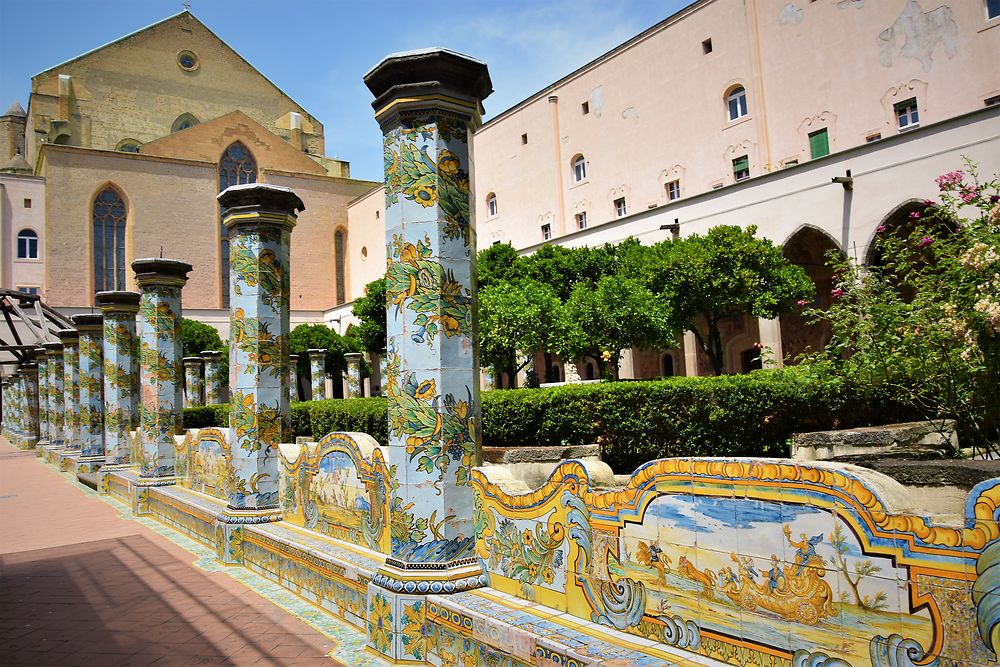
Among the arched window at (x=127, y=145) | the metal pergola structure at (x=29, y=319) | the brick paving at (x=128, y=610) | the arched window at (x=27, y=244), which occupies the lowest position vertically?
the brick paving at (x=128, y=610)

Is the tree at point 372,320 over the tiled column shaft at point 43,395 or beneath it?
over

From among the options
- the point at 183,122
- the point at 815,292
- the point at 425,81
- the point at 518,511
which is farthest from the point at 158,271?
the point at 183,122

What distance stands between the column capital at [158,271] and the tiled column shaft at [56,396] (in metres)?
12.5

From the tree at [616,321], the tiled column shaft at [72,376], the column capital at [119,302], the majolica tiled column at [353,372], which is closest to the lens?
the column capital at [119,302]

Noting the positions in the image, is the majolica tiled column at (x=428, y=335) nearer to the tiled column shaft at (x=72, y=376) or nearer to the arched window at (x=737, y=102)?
the tiled column shaft at (x=72, y=376)

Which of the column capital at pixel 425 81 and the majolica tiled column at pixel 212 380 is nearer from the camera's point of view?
the column capital at pixel 425 81

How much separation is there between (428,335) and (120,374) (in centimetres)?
1186

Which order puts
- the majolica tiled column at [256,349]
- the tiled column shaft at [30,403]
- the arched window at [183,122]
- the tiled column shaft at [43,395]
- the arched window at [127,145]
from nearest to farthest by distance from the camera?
the majolica tiled column at [256,349] < the tiled column shaft at [43,395] < the tiled column shaft at [30,403] < the arched window at [127,145] < the arched window at [183,122]

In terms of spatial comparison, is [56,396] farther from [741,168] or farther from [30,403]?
[741,168]

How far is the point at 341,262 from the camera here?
49.5 m

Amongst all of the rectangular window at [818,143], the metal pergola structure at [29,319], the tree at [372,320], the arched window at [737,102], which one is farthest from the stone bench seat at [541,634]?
the tree at [372,320]

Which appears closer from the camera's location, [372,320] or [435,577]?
[435,577]

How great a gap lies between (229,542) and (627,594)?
528 centimetres

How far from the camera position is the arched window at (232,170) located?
1769 inches
